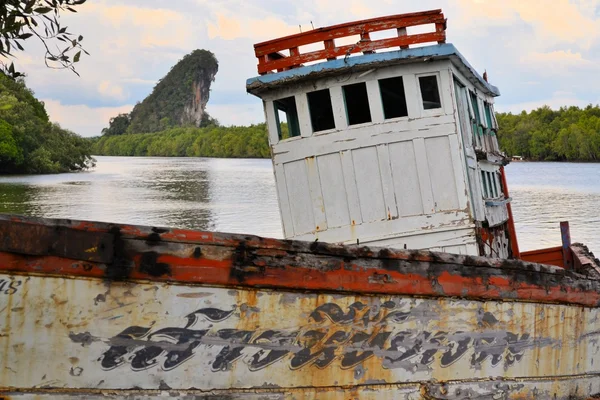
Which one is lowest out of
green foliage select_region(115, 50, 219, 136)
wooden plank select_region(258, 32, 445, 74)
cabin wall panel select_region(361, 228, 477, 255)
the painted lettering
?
the painted lettering

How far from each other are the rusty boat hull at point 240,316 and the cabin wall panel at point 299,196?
2.50 meters

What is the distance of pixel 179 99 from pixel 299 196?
504 feet

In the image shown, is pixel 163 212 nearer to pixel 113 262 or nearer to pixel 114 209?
pixel 114 209

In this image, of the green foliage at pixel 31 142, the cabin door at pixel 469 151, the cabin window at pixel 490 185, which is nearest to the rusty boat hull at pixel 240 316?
the cabin door at pixel 469 151

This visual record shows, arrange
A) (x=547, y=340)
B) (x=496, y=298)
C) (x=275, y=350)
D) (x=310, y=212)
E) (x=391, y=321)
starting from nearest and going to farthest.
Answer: (x=275, y=350), (x=391, y=321), (x=496, y=298), (x=547, y=340), (x=310, y=212)

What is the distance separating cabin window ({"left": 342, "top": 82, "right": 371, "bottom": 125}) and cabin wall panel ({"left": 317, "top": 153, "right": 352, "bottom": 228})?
1.40 feet

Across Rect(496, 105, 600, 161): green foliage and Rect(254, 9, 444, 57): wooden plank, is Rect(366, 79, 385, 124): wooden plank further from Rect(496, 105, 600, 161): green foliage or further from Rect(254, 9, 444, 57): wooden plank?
Rect(496, 105, 600, 161): green foliage

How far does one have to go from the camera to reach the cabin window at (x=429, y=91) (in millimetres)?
7586

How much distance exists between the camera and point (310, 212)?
7.88m

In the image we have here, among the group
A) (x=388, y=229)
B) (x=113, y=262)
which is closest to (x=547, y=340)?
(x=388, y=229)

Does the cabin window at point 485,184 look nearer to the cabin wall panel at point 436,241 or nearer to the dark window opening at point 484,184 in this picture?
the dark window opening at point 484,184

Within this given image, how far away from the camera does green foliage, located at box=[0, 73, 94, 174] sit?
154ft

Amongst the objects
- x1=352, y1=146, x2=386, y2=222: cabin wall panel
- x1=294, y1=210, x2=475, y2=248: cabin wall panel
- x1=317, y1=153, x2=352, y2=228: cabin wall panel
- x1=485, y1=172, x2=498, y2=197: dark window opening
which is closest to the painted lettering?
x1=294, y1=210, x2=475, y2=248: cabin wall panel

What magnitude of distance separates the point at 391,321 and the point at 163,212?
1111 inches
